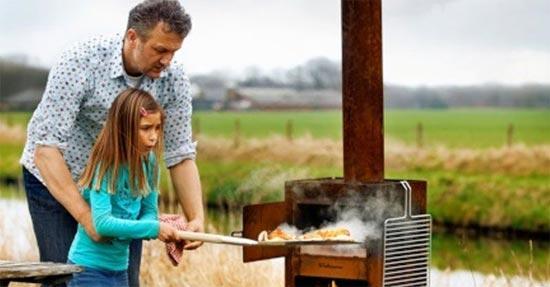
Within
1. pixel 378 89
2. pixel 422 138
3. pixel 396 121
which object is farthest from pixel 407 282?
pixel 396 121

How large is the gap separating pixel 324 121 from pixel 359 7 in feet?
104

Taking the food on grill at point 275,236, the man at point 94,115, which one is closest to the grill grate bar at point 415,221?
the food on grill at point 275,236

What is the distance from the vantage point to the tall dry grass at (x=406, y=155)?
24.2m

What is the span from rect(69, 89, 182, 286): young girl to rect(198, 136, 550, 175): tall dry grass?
18.2 m

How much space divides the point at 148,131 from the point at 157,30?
1.22ft

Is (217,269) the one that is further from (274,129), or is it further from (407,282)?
(274,129)

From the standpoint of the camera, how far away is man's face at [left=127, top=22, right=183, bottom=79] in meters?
5.15

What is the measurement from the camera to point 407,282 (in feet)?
18.3

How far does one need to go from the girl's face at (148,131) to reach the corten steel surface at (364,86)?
883mm

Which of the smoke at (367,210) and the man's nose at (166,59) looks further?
the smoke at (367,210)

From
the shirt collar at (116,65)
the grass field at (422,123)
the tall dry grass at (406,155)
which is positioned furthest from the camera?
the grass field at (422,123)

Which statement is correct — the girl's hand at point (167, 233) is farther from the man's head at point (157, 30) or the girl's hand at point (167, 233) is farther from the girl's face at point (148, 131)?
the man's head at point (157, 30)

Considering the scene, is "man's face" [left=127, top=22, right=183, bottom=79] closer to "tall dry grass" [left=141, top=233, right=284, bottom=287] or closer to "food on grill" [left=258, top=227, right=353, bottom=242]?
"food on grill" [left=258, top=227, right=353, bottom=242]

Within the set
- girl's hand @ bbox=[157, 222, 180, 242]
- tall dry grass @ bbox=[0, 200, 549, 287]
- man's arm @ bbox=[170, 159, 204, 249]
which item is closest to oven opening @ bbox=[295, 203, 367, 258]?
man's arm @ bbox=[170, 159, 204, 249]
